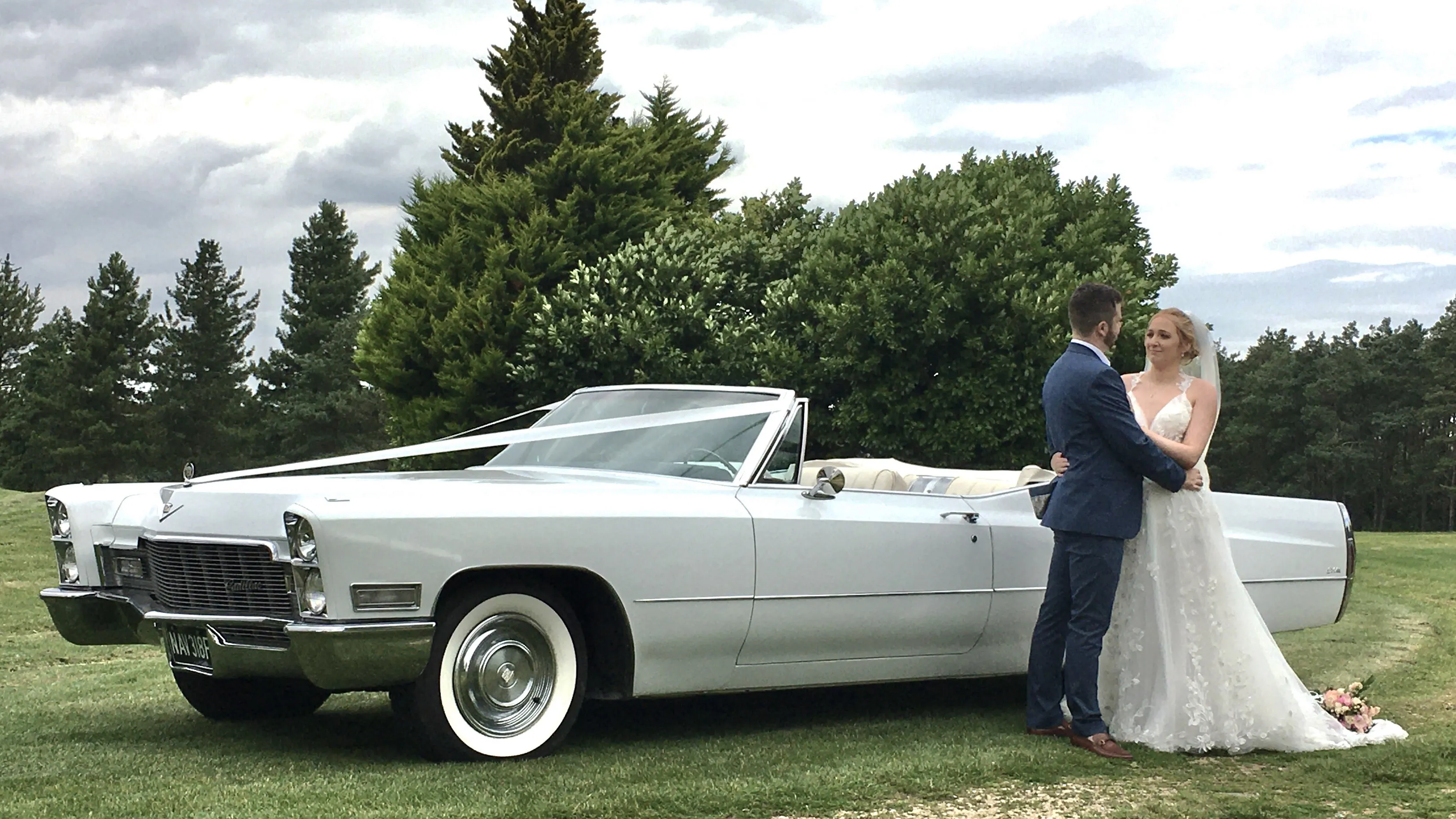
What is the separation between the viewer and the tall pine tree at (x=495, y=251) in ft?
106

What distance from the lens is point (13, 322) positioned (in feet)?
242

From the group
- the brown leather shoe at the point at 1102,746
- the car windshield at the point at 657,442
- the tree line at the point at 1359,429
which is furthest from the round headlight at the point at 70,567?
the tree line at the point at 1359,429

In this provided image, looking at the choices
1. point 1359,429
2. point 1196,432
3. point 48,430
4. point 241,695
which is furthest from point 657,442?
point 1359,429

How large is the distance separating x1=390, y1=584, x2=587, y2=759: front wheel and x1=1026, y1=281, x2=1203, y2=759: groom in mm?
2097

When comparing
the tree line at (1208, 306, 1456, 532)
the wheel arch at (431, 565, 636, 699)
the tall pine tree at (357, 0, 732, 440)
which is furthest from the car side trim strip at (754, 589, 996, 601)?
the tree line at (1208, 306, 1456, 532)

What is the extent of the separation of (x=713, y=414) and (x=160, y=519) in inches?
92.4

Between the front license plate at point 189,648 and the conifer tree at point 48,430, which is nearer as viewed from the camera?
the front license plate at point 189,648

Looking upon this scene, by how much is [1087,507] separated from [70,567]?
4377mm

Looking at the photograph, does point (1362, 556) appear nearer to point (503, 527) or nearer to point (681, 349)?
point (681, 349)

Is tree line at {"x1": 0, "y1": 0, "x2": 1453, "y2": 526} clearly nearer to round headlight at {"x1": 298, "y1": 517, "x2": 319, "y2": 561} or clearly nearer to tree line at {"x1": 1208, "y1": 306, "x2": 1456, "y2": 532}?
round headlight at {"x1": 298, "y1": 517, "x2": 319, "y2": 561}

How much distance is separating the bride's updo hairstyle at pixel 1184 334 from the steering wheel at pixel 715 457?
6.85 feet

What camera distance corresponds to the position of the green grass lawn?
4.75m

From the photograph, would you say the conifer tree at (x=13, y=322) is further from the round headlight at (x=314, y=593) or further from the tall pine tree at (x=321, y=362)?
the round headlight at (x=314, y=593)

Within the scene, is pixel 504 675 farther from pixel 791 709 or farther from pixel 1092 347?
pixel 1092 347
